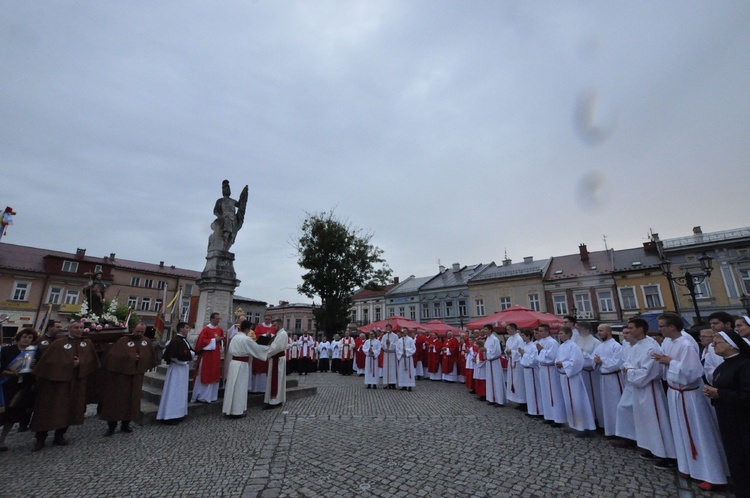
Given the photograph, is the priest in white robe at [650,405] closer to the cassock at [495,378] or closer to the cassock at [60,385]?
the cassock at [495,378]

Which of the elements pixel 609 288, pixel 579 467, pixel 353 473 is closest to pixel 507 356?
pixel 579 467

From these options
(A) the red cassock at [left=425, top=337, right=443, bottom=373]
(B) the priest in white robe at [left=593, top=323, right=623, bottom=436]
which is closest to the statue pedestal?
(A) the red cassock at [left=425, top=337, right=443, bottom=373]

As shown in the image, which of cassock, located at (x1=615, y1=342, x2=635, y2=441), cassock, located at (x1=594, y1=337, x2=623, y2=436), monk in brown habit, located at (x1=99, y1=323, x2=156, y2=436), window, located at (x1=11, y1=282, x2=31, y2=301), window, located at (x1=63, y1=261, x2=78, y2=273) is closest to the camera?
cassock, located at (x1=615, y1=342, x2=635, y2=441)

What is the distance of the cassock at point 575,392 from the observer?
20.4ft

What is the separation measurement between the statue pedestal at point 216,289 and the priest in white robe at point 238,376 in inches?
115

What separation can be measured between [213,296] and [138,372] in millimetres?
3855

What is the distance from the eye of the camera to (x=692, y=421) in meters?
4.28

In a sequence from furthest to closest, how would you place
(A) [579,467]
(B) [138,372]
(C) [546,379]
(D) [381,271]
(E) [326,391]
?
(D) [381,271]
(E) [326,391]
(C) [546,379]
(B) [138,372]
(A) [579,467]

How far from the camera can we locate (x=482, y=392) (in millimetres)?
9922

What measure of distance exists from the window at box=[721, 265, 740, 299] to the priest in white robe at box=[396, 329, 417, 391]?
96.4 feet

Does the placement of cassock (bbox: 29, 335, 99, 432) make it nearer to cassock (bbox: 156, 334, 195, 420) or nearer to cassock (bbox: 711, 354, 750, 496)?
cassock (bbox: 156, 334, 195, 420)

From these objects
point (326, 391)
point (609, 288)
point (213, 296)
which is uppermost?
point (609, 288)

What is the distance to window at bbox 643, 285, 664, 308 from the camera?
28.0 meters

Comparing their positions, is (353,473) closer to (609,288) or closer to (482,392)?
(482,392)
